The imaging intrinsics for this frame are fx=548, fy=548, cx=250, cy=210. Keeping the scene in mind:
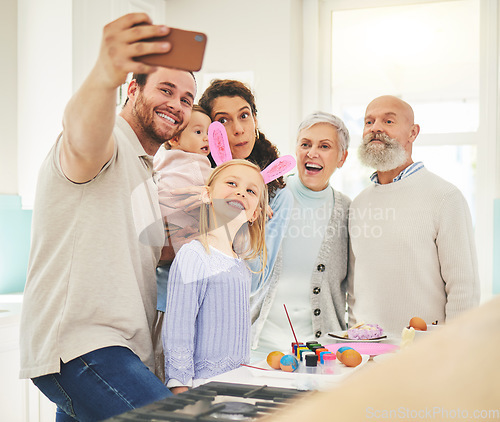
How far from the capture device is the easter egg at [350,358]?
1.00 metres

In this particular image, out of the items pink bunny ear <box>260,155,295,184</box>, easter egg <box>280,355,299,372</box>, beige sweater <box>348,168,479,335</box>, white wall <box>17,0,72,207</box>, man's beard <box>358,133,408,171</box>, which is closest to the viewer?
easter egg <box>280,355,299,372</box>

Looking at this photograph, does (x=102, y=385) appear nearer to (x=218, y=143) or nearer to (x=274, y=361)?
(x=274, y=361)

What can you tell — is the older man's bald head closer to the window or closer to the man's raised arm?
the window

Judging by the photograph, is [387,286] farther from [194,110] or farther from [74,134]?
[74,134]

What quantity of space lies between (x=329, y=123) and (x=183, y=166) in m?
0.50

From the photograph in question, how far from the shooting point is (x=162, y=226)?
1037 millimetres

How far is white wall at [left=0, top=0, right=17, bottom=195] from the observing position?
1885 millimetres

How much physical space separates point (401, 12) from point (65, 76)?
52.7 inches

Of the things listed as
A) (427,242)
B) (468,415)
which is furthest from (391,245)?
(468,415)

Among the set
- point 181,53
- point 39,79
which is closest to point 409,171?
point 181,53

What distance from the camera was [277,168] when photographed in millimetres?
1301

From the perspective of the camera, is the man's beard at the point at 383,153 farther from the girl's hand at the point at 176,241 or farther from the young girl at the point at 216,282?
the girl's hand at the point at 176,241

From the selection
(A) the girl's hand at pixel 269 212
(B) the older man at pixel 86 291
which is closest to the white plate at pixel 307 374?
(B) the older man at pixel 86 291

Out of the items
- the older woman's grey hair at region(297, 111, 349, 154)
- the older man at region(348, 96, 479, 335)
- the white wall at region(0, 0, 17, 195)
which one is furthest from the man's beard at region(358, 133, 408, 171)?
the white wall at region(0, 0, 17, 195)
